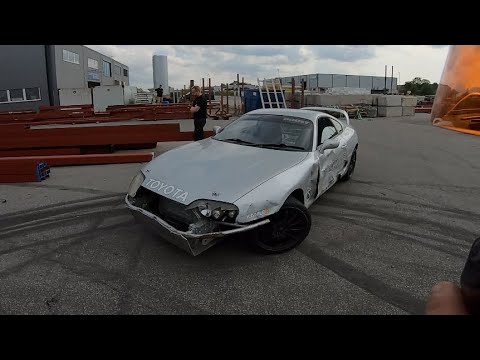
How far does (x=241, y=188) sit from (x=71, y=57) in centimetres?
3390

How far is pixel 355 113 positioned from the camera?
22.2 m

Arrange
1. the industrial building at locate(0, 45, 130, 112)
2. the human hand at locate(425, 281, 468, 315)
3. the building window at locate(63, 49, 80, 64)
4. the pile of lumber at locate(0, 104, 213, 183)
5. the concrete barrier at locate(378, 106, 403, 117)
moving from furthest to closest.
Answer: the building window at locate(63, 49, 80, 64), the industrial building at locate(0, 45, 130, 112), the concrete barrier at locate(378, 106, 403, 117), the pile of lumber at locate(0, 104, 213, 183), the human hand at locate(425, 281, 468, 315)

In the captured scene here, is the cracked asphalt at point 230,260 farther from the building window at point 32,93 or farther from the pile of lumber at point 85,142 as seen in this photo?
the building window at point 32,93

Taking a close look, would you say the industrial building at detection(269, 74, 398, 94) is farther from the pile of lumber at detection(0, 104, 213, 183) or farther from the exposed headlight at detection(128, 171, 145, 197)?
the exposed headlight at detection(128, 171, 145, 197)

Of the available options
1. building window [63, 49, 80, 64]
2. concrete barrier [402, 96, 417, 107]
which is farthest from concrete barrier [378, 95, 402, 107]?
building window [63, 49, 80, 64]

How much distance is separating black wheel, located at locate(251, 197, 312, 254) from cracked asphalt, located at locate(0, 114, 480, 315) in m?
0.11

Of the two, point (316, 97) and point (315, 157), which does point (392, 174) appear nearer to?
point (315, 157)

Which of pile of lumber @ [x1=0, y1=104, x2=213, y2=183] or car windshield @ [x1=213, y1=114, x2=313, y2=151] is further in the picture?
pile of lumber @ [x1=0, y1=104, x2=213, y2=183]

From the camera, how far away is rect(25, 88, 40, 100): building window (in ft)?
88.4

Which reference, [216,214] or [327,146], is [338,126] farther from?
[216,214]

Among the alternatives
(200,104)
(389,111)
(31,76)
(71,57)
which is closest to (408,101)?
(389,111)

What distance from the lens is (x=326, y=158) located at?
4320 mm

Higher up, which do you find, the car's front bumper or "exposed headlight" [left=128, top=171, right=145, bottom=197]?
"exposed headlight" [left=128, top=171, right=145, bottom=197]
